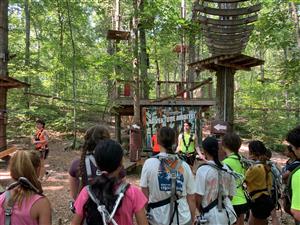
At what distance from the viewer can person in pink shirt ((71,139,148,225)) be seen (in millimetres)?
2164

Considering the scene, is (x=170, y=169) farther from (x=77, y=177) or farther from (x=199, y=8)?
(x=199, y=8)

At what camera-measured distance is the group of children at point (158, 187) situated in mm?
2199

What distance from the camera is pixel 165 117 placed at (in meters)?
14.2

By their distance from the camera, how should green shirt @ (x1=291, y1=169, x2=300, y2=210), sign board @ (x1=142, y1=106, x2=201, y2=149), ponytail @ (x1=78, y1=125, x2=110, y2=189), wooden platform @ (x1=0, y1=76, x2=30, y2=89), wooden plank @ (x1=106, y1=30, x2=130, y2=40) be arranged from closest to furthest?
green shirt @ (x1=291, y1=169, x2=300, y2=210), ponytail @ (x1=78, y1=125, x2=110, y2=189), wooden platform @ (x1=0, y1=76, x2=30, y2=89), wooden plank @ (x1=106, y1=30, x2=130, y2=40), sign board @ (x1=142, y1=106, x2=201, y2=149)

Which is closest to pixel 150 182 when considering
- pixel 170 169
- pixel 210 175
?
pixel 170 169

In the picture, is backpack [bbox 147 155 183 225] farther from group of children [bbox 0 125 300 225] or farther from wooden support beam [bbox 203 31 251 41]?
wooden support beam [bbox 203 31 251 41]

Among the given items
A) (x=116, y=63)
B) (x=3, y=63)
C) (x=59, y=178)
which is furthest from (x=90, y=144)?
(x=3, y=63)

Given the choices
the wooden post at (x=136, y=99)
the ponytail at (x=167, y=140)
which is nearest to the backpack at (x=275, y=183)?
the ponytail at (x=167, y=140)

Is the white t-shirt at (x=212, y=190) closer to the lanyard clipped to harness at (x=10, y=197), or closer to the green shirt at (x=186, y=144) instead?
the lanyard clipped to harness at (x=10, y=197)

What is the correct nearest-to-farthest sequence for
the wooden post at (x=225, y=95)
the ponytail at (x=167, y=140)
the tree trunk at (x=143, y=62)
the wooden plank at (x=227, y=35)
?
the ponytail at (x=167, y=140)
the wooden plank at (x=227, y=35)
the wooden post at (x=225, y=95)
the tree trunk at (x=143, y=62)

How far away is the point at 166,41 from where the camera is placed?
15.2 m

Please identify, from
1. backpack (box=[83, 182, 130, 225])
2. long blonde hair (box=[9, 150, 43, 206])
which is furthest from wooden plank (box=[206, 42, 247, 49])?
long blonde hair (box=[9, 150, 43, 206])

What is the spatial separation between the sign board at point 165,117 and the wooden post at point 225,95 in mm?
6021

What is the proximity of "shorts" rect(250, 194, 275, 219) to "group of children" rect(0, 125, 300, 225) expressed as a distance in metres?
0.01
